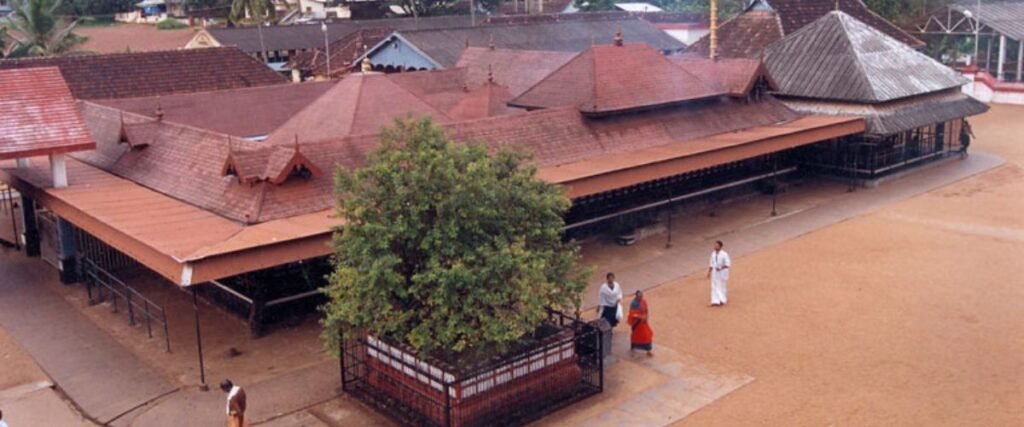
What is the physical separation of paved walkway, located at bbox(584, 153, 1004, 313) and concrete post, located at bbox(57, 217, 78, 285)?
11752 millimetres

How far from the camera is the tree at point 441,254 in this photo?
514 inches

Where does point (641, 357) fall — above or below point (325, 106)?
below

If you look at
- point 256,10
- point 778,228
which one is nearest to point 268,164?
point 778,228

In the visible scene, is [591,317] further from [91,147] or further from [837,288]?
[91,147]

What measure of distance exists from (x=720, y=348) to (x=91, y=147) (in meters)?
13.9


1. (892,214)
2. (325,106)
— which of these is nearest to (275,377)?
(325,106)

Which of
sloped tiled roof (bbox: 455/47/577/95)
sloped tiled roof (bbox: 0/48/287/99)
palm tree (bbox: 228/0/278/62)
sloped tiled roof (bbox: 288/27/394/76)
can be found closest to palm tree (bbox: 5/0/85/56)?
sloped tiled roof (bbox: 0/48/287/99)

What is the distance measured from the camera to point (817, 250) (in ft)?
74.4

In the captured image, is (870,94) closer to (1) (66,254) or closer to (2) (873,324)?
(2) (873,324)

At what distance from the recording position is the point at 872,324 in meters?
17.3

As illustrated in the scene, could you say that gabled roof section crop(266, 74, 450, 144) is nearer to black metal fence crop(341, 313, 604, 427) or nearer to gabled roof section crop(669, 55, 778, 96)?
gabled roof section crop(669, 55, 778, 96)

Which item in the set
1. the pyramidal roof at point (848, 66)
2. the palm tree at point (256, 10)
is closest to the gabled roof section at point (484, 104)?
the pyramidal roof at point (848, 66)

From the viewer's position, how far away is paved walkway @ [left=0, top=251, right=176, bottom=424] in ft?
49.5

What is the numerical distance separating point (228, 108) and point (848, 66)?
2012cm
